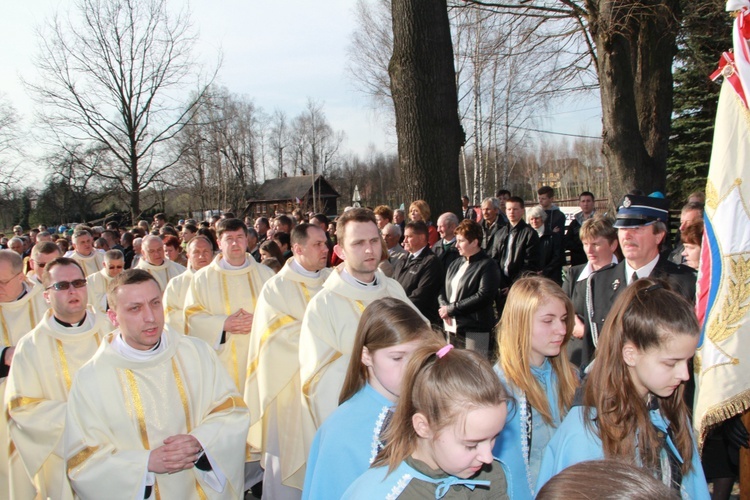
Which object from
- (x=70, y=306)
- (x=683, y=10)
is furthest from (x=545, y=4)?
(x=70, y=306)

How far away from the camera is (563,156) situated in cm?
8331

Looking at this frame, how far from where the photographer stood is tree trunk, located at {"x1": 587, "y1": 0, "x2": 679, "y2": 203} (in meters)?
10.9

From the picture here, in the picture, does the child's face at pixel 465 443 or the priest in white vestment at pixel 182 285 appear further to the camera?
the priest in white vestment at pixel 182 285

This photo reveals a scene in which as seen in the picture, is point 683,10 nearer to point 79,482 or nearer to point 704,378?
point 704,378

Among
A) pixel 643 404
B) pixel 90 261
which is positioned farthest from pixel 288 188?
pixel 643 404

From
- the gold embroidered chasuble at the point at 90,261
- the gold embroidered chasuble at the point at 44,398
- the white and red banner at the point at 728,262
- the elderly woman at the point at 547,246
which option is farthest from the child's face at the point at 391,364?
the gold embroidered chasuble at the point at 90,261

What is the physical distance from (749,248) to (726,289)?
285 millimetres

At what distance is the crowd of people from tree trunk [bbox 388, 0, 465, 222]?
91.1 inches

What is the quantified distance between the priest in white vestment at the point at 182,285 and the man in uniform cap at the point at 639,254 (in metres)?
3.93

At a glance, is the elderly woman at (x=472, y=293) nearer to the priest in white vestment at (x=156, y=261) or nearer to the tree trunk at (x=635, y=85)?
the priest in white vestment at (x=156, y=261)

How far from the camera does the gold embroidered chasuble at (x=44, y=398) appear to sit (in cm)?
389

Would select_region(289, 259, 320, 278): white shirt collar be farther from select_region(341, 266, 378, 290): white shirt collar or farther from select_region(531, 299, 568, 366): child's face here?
select_region(531, 299, 568, 366): child's face

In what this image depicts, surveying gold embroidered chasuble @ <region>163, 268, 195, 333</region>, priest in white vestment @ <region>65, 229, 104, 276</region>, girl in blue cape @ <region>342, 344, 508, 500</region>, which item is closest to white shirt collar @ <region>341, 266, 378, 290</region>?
girl in blue cape @ <region>342, 344, 508, 500</region>

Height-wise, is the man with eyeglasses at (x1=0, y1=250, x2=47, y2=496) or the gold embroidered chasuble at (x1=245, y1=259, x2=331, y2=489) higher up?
the man with eyeglasses at (x1=0, y1=250, x2=47, y2=496)
